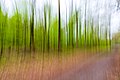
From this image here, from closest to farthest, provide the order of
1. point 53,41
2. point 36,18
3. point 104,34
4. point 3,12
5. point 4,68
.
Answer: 1. point 4,68
2. point 3,12
3. point 36,18
4. point 53,41
5. point 104,34

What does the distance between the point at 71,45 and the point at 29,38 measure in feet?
21.0

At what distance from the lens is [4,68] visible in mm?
9031

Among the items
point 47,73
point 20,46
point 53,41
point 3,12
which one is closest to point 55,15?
point 53,41

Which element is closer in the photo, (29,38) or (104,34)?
(29,38)

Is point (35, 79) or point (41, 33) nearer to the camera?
point (35, 79)

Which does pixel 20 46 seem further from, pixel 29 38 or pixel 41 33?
pixel 41 33

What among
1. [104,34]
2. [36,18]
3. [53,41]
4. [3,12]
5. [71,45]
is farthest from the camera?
[104,34]

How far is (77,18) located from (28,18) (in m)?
7.07

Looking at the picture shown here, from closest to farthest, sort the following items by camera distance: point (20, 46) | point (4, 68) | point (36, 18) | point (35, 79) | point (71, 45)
Answer: point (35, 79) → point (4, 68) → point (20, 46) → point (36, 18) → point (71, 45)

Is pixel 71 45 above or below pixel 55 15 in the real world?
below

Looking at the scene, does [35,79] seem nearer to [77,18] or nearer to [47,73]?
[47,73]

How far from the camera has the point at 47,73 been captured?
9.16 meters

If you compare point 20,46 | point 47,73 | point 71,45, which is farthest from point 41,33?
point 47,73

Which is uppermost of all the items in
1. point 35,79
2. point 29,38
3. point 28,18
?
point 28,18
